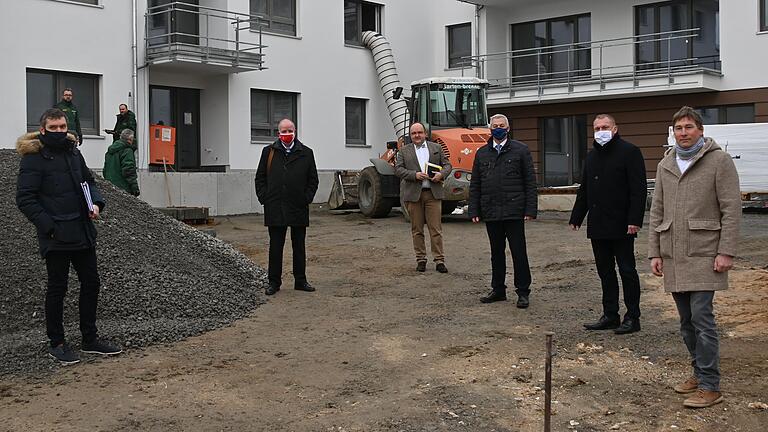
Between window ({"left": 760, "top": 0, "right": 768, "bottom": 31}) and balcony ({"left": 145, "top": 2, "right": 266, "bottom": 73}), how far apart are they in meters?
13.2

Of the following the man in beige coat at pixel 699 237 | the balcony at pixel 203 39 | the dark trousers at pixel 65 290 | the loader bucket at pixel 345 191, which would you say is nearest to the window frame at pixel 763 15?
the loader bucket at pixel 345 191

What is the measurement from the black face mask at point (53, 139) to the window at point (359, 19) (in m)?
21.4

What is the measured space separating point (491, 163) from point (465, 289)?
1851 mm

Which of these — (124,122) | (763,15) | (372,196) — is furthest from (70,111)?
(763,15)

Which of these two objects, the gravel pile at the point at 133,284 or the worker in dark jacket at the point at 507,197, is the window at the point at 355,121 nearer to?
the gravel pile at the point at 133,284

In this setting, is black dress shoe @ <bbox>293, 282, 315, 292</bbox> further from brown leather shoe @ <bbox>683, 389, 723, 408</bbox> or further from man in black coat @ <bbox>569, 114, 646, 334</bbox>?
brown leather shoe @ <bbox>683, 389, 723, 408</bbox>

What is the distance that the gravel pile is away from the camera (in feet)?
24.9

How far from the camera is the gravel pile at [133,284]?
299 inches

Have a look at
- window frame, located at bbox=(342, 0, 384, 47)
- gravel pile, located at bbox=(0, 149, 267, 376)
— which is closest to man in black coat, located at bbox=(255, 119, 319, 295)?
gravel pile, located at bbox=(0, 149, 267, 376)

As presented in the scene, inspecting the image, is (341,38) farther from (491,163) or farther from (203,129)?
(491,163)

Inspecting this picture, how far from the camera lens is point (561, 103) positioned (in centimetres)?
2705

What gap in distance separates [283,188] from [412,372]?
151 inches

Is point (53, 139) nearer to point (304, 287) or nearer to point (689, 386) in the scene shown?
point (304, 287)

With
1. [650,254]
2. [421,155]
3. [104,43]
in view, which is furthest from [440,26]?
[650,254]
